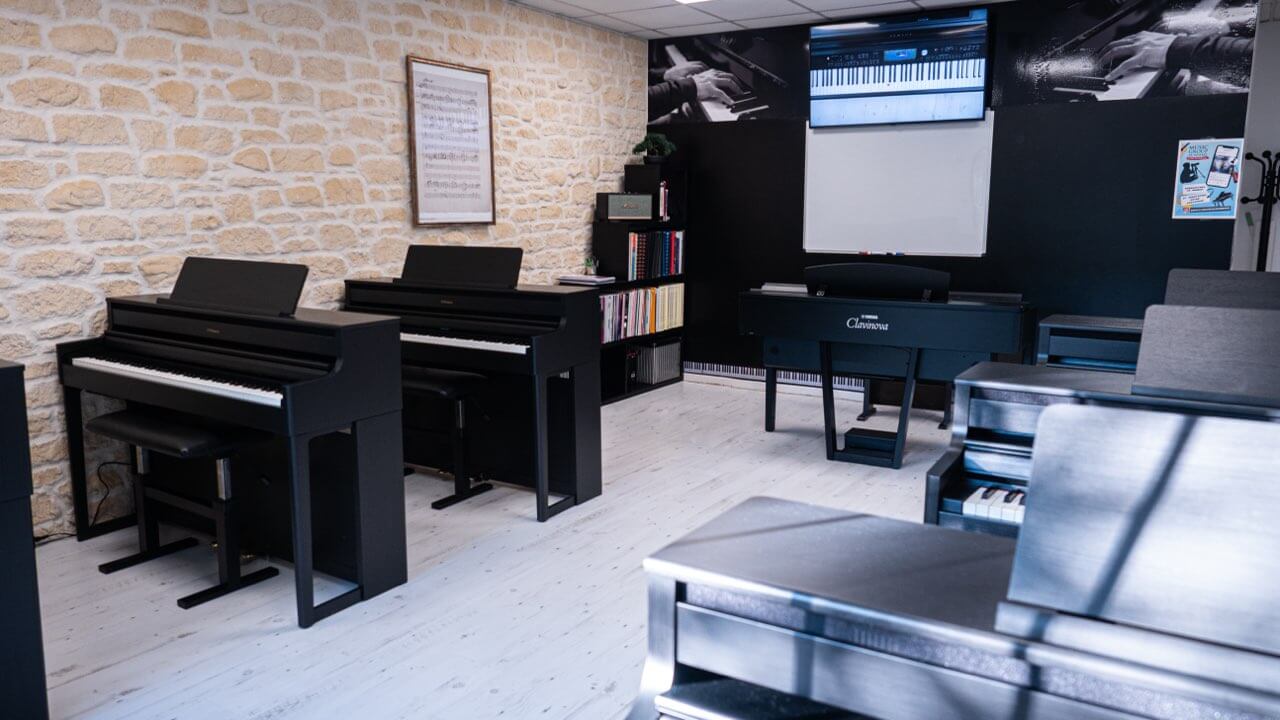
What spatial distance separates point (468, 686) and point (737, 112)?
5.08 m

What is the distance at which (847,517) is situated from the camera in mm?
1503

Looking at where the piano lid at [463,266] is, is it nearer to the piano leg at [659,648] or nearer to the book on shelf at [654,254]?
the book on shelf at [654,254]

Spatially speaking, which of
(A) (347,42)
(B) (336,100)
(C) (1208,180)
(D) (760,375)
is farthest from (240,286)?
(C) (1208,180)

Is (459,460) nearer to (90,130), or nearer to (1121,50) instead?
(90,130)

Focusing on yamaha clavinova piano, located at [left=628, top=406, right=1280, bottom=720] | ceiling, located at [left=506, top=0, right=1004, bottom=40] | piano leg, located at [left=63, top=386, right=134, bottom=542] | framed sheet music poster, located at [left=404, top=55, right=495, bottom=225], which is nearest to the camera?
yamaha clavinova piano, located at [left=628, top=406, right=1280, bottom=720]

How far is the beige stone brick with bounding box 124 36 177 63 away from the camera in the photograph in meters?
3.68

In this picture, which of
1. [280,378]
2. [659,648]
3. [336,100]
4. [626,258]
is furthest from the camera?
[626,258]

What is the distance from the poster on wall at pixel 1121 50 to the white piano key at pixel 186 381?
4858 mm

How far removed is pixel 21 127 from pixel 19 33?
0.34 metres

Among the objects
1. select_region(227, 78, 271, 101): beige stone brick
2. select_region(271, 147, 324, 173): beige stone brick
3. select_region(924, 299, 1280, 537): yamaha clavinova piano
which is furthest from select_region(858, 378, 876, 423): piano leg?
select_region(227, 78, 271, 101): beige stone brick

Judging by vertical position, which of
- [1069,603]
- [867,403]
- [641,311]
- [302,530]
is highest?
[1069,603]

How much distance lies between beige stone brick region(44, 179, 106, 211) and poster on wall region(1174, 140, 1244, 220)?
5627mm

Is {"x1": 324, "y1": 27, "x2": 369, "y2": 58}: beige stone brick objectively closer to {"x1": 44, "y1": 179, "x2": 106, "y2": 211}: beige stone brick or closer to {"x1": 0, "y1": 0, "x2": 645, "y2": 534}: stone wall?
{"x1": 0, "y1": 0, "x2": 645, "y2": 534}: stone wall

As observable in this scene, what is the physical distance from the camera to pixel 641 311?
6.37 meters
